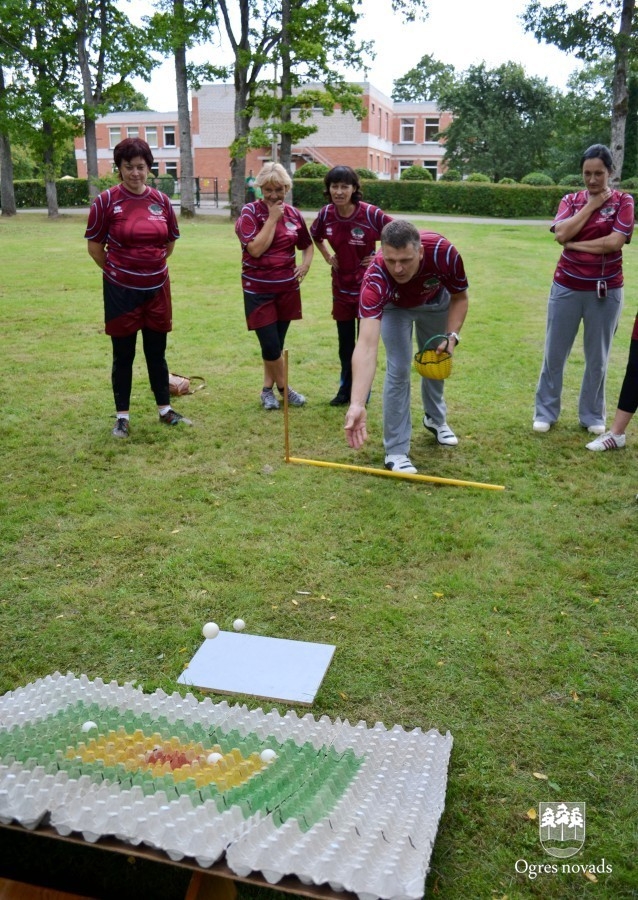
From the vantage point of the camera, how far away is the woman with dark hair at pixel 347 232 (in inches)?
204

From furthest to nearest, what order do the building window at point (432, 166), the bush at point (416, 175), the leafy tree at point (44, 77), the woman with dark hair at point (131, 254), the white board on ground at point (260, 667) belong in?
the building window at point (432, 166) → the bush at point (416, 175) → the leafy tree at point (44, 77) → the woman with dark hair at point (131, 254) → the white board on ground at point (260, 667)

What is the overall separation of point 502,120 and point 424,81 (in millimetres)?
28449

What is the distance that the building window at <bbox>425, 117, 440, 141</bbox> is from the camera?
5462 centimetres

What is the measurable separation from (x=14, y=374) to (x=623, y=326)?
6.73m

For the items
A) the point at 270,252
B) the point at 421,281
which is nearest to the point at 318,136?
the point at 270,252

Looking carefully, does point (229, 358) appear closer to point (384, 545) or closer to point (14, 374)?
point (14, 374)

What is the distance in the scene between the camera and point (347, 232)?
17.6ft

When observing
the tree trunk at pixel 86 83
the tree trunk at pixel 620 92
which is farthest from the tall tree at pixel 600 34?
the tree trunk at pixel 86 83

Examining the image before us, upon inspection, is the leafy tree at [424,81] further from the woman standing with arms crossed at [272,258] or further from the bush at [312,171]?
the woman standing with arms crossed at [272,258]

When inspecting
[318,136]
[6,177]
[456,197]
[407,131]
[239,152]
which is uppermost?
[407,131]

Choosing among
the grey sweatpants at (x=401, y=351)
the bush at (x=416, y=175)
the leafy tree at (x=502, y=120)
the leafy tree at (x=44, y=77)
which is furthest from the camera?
the leafy tree at (x=502, y=120)

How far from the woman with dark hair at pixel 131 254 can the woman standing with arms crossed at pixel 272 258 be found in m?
0.57

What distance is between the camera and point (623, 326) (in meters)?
8.80

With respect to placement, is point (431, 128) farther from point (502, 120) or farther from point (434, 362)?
point (434, 362)
